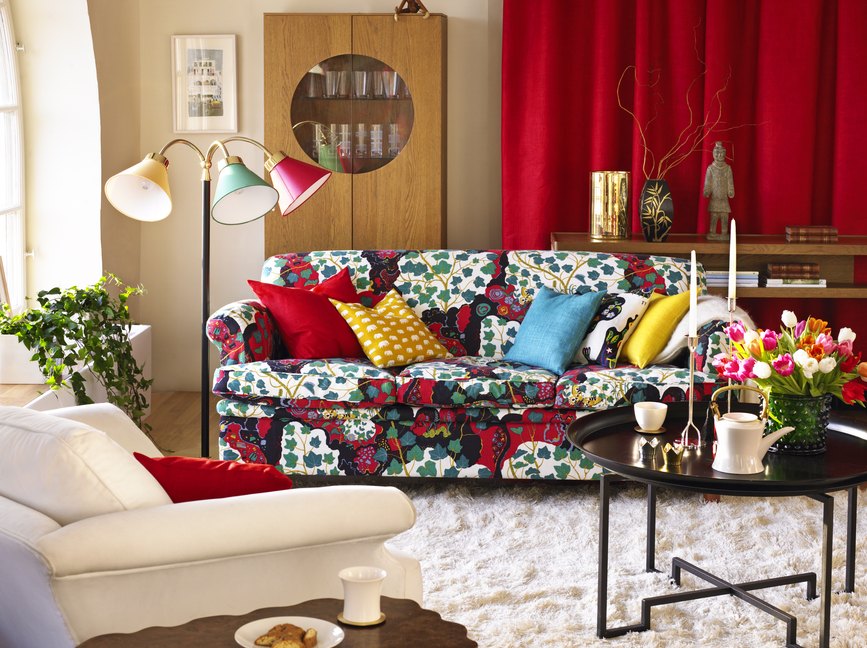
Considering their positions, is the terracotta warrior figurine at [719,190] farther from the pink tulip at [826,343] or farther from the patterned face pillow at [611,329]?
the pink tulip at [826,343]

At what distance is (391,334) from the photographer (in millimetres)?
3822

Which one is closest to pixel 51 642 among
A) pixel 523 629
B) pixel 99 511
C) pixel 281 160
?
pixel 99 511

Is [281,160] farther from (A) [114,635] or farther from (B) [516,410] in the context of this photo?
(A) [114,635]

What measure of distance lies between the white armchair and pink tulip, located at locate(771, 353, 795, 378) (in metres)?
1.05

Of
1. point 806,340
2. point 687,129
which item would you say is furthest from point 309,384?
point 687,129

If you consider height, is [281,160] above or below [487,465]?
Result: above

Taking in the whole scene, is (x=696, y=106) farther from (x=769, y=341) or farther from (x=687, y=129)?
(x=769, y=341)

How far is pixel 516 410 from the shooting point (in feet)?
11.8

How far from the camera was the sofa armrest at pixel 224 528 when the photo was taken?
5.31 ft

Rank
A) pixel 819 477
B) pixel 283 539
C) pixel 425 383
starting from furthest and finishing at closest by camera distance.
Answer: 1. pixel 425 383
2. pixel 819 477
3. pixel 283 539

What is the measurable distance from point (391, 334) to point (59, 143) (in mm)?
1865

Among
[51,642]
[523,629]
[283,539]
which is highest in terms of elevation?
[283,539]

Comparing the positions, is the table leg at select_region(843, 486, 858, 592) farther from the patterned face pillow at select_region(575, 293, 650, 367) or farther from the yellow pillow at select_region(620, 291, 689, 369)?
the patterned face pillow at select_region(575, 293, 650, 367)

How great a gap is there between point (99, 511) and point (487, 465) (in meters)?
2.04
